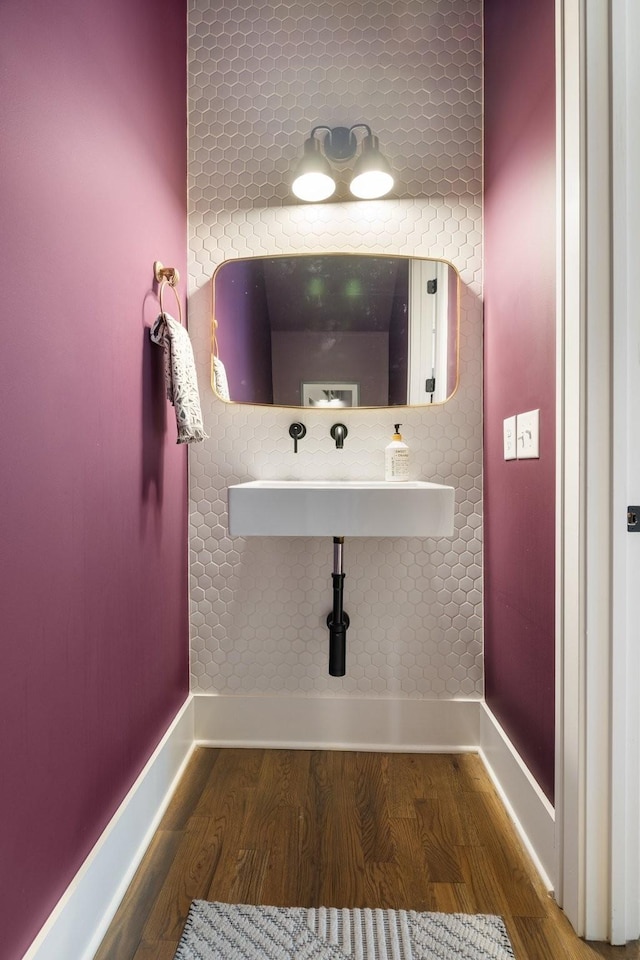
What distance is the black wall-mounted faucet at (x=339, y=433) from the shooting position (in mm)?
→ 1884

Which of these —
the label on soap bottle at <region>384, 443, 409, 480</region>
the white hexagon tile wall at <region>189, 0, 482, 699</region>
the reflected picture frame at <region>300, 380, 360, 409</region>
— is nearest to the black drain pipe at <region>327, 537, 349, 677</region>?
the white hexagon tile wall at <region>189, 0, 482, 699</region>

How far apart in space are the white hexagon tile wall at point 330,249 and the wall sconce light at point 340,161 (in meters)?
0.05

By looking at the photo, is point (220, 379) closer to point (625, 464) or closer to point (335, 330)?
point (335, 330)

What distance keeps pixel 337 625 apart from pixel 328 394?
0.77m

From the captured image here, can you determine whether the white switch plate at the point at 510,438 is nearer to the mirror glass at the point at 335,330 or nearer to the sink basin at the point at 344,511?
the sink basin at the point at 344,511

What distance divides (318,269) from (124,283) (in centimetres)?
78

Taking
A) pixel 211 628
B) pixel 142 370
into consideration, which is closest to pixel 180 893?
pixel 211 628

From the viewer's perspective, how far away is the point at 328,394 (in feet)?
6.20

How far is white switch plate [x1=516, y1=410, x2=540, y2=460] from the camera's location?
1335mm

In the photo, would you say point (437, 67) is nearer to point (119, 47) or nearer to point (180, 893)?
point (119, 47)

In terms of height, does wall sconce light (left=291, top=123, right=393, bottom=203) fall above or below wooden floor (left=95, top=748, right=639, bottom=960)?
above

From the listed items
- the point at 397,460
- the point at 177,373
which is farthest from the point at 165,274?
the point at 397,460

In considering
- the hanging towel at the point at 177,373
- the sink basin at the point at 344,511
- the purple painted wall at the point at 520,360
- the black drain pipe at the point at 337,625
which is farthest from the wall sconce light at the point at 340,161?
the black drain pipe at the point at 337,625

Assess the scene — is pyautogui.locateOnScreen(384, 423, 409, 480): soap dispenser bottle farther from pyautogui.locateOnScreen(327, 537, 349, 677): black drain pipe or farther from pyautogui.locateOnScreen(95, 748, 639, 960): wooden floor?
pyautogui.locateOnScreen(95, 748, 639, 960): wooden floor
